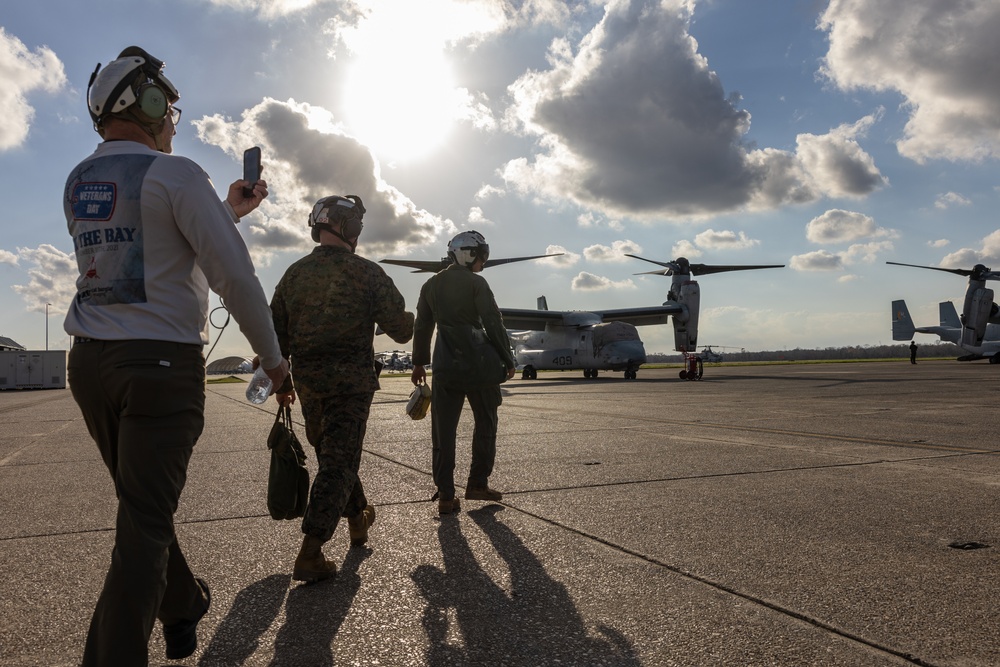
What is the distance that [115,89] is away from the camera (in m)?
2.30

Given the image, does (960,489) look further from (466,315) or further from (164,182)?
(164,182)

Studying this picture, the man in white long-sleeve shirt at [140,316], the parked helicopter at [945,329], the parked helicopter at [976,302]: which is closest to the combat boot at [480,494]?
the man in white long-sleeve shirt at [140,316]

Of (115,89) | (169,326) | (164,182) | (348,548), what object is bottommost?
(348,548)

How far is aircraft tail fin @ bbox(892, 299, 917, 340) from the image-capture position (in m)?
68.5

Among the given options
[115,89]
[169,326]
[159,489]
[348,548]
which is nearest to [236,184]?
[115,89]

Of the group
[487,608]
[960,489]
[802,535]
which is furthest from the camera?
[960,489]

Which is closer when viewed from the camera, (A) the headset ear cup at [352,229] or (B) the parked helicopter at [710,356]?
(A) the headset ear cup at [352,229]

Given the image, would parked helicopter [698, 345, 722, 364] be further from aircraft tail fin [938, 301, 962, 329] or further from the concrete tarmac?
the concrete tarmac

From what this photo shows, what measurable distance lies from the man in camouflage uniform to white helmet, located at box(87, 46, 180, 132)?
1.44 meters

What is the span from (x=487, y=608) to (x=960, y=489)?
12.7 feet

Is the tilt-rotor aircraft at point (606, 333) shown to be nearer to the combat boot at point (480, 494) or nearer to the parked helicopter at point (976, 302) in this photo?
the parked helicopter at point (976, 302)

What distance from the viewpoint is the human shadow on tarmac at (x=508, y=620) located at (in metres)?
2.38

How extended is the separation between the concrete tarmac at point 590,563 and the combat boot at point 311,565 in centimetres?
5

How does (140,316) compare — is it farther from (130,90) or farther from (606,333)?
(606,333)
